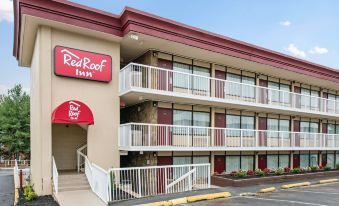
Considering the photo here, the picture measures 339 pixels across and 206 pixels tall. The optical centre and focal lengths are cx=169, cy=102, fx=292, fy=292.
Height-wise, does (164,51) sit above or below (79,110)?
above

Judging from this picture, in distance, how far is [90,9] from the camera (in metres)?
14.9

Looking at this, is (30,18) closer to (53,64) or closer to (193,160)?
(53,64)

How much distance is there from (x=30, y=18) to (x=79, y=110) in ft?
16.0

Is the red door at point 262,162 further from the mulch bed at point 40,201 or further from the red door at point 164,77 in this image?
the mulch bed at point 40,201

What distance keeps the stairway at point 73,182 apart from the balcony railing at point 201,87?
16.6 ft

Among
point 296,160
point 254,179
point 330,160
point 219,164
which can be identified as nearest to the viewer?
point 254,179

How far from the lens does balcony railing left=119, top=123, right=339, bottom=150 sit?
16.0 meters

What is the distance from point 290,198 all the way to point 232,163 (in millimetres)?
7609

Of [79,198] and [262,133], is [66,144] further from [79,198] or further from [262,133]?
[262,133]

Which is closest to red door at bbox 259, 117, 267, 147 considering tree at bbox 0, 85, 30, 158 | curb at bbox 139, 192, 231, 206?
curb at bbox 139, 192, 231, 206

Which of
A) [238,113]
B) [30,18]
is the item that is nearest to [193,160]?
[238,113]

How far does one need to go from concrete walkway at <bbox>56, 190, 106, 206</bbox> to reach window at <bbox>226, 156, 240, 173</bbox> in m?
10.7

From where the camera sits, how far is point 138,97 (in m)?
17.0

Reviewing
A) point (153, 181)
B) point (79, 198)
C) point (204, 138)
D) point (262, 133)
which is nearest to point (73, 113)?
point (79, 198)
